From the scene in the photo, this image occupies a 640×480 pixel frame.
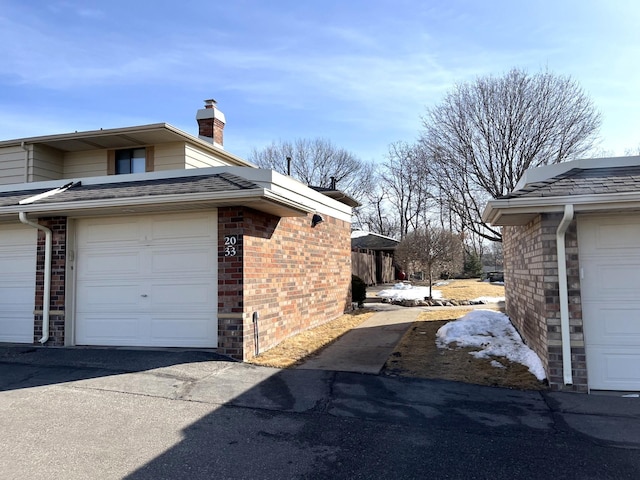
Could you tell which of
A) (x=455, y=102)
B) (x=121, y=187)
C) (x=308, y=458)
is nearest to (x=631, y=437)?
(x=308, y=458)

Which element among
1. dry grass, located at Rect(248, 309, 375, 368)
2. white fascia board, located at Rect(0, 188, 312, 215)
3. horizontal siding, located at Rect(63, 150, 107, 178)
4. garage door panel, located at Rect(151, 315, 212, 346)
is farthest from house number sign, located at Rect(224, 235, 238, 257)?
horizontal siding, located at Rect(63, 150, 107, 178)

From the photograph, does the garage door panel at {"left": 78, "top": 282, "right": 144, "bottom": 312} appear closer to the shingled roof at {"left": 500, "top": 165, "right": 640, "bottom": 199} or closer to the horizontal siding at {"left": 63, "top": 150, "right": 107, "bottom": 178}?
the horizontal siding at {"left": 63, "top": 150, "right": 107, "bottom": 178}

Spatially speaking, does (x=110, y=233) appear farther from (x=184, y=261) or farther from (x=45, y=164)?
(x=45, y=164)

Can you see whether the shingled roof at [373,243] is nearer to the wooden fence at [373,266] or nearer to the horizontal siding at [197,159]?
the wooden fence at [373,266]

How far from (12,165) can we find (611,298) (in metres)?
14.1

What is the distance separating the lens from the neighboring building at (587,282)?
19.8ft

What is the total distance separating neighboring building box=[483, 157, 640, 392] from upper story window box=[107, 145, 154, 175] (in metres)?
9.44

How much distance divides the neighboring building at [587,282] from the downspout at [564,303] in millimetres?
12

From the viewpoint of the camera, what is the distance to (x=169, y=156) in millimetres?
11680

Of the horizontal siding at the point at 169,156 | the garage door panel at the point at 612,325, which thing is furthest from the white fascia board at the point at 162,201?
the garage door panel at the point at 612,325

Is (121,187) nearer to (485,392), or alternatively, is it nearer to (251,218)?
(251,218)

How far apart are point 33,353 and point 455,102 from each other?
21.6 meters

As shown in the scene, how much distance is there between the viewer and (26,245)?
29.6 ft

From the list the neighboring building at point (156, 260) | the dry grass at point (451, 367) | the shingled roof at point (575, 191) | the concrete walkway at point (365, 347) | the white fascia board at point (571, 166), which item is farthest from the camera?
the neighboring building at point (156, 260)
